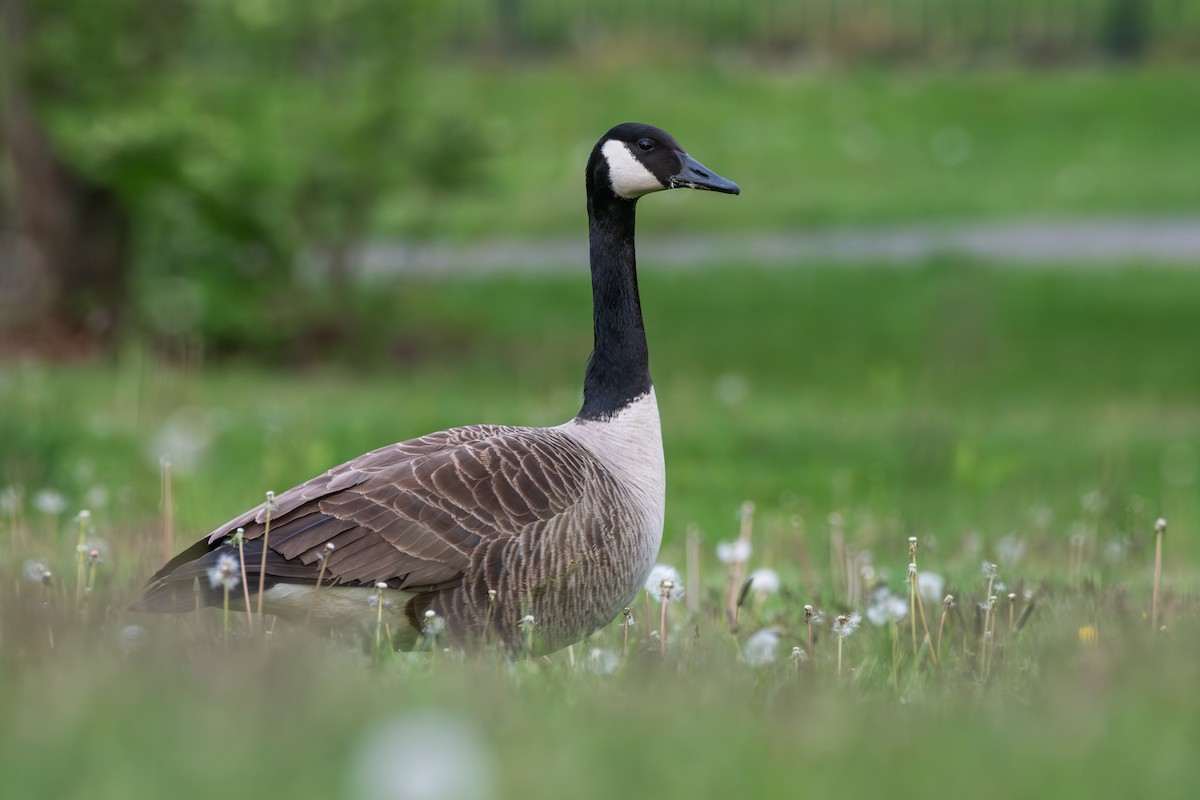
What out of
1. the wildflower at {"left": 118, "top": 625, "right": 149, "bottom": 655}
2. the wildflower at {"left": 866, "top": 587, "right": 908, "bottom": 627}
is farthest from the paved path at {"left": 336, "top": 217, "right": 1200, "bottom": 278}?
the wildflower at {"left": 118, "top": 625, "right": 149, "bottom": 655}

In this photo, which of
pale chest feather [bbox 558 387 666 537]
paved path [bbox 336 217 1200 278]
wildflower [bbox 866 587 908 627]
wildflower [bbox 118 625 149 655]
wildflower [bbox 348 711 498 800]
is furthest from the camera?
paved path [bbox 336 217 1200 278]

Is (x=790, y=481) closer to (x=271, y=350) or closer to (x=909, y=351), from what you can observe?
(x=909, y=351)

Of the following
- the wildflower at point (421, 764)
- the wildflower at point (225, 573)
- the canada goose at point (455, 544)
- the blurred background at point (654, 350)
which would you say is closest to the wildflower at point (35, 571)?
the blurred background at point (654, 350)

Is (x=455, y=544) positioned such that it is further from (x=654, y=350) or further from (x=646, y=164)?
(x=654, y=350)

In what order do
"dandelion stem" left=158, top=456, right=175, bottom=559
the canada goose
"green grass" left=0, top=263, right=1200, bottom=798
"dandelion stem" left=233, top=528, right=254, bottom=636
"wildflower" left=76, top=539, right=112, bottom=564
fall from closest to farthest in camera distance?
1. "green grass" left=0, top=263, right=1200, bottom=798
2. "dandelion stem" left=233, top=528, right=254, bottom=636
3. the canada goose
4. "wildflower" left=76, top=539, right=112, bottom=564
5. "dandelion stem" left=158, top=456, right=175, bottom=559

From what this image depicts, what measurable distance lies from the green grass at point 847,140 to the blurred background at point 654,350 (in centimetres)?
11

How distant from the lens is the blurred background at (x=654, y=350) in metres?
2.60

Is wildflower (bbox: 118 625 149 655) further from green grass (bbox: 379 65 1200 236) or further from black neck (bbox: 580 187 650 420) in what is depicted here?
green grass (bbox: 379 65 1200 236)

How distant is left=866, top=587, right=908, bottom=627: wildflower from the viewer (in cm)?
A: 492

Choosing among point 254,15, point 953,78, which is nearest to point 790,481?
point 254,15

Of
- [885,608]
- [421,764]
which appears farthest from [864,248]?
[421,764]

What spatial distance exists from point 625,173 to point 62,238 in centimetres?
1297

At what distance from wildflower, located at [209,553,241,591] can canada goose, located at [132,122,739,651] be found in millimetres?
27

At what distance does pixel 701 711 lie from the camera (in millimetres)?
2857
